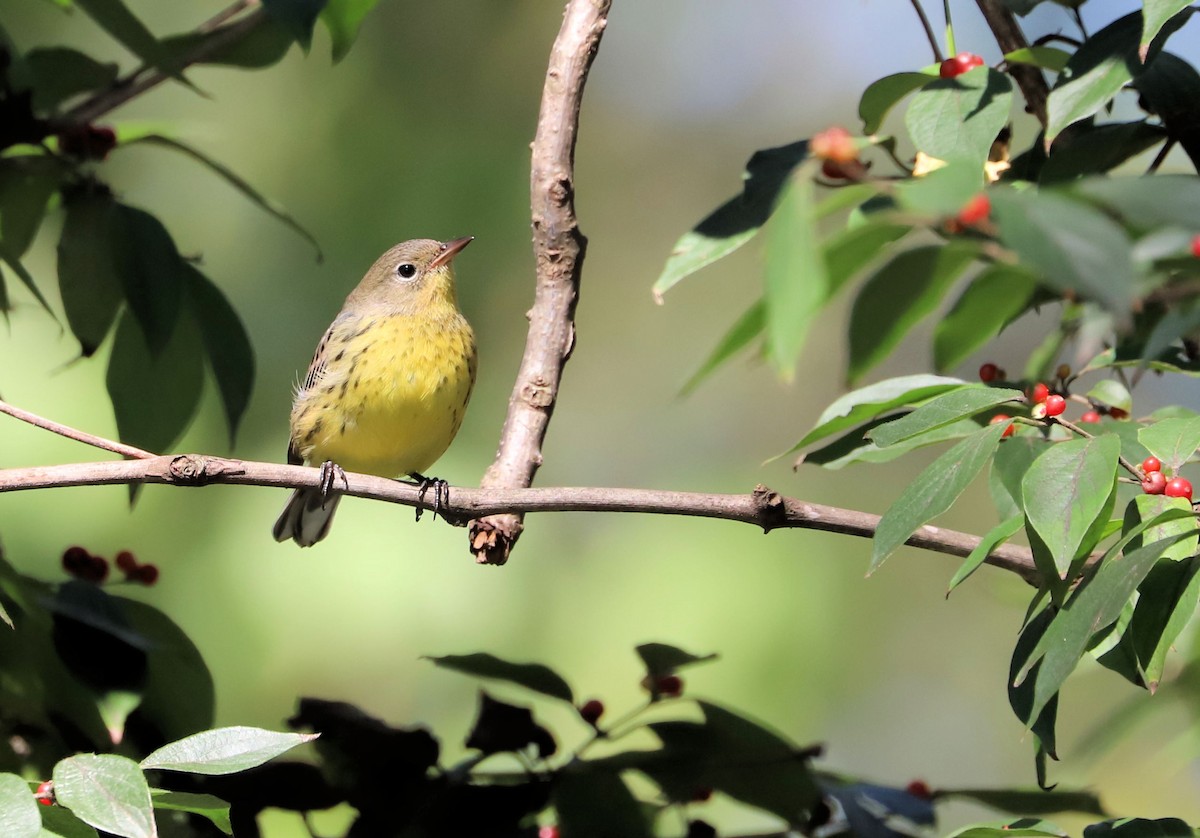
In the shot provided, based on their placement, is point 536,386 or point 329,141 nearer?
point 536,386

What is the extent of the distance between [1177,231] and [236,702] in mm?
3754

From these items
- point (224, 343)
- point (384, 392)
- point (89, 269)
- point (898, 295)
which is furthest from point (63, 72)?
point (898, 295)

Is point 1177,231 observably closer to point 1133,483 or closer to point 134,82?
point 1133,483

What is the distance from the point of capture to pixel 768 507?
5.71 feet

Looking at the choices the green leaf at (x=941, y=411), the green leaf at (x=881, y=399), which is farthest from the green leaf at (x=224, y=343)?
the green leaf at (x=941, y=411)

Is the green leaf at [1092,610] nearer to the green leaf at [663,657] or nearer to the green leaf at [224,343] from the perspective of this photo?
the green leaf at [663,657]

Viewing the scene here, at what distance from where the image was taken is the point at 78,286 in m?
2.33

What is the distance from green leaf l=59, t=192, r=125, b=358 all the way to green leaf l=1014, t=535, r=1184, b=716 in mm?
1793

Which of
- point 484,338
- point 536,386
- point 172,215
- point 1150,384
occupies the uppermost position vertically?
point 172,215

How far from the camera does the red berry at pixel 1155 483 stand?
1563mm

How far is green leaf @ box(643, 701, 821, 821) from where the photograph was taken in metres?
2.11

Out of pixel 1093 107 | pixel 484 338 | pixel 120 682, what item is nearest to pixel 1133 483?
pixel 1093 107

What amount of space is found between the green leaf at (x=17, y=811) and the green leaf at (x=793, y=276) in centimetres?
100

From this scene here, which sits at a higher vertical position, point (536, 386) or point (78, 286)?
point (78, 286)
